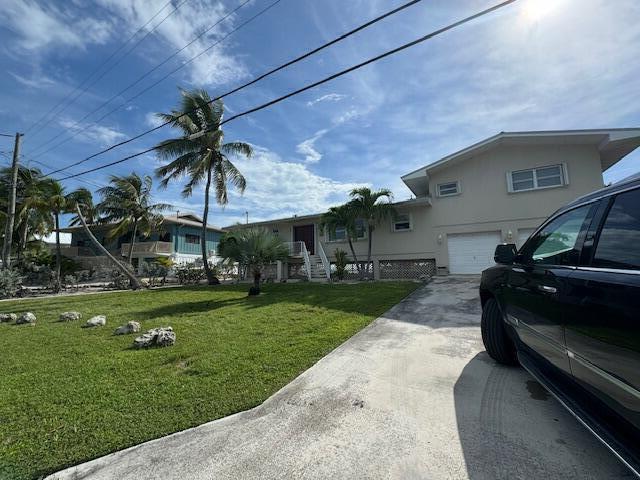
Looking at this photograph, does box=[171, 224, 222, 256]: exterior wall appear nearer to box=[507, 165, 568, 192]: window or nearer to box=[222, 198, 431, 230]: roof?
box=[222, 198, 431, 230]: roof

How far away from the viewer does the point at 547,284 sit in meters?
2.27

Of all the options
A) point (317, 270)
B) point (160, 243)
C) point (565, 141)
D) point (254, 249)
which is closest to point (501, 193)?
point (565, 141)

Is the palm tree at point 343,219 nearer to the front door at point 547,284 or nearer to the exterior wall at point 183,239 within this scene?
the front door at point 547,284

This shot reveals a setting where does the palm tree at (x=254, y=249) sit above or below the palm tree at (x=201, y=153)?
below

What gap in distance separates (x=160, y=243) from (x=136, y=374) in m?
26.4

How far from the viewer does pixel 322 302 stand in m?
9.00

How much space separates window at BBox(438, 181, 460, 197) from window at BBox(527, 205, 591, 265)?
1256cm

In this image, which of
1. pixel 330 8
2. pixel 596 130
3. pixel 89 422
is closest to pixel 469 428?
pixel 89 422

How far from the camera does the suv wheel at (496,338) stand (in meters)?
3.60

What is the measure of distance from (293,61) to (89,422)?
20.6 ft

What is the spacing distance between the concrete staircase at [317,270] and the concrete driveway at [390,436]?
12199mm

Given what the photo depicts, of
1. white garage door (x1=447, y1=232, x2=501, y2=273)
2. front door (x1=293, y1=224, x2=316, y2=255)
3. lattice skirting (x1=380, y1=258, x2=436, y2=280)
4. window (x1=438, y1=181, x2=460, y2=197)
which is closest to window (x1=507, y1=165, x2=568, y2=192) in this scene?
window (x1=438, y1=181, x2=460, y2=197)

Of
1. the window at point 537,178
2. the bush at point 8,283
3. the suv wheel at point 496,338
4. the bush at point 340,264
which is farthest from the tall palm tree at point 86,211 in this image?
the window at point 537,178

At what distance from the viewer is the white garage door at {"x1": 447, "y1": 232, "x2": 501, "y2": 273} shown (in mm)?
13461
